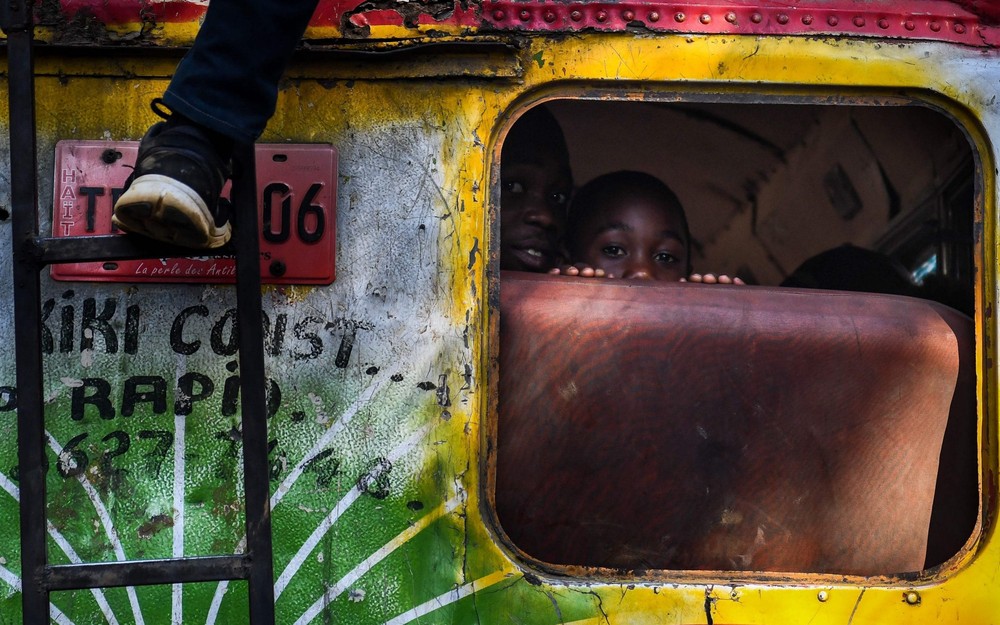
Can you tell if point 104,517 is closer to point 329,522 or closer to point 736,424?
point 329,522

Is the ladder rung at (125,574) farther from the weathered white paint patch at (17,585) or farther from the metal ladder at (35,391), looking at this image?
the weathered white paint patch at (17,585)

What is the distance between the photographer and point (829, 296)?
1.81 meters

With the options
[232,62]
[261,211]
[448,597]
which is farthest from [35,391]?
[448,597]

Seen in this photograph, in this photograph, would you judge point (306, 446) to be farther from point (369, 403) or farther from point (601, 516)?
point (601, 516)

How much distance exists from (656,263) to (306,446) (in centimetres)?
124

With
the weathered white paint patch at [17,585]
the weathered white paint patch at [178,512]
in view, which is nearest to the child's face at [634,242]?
the weathered white paint patch at [178,512]

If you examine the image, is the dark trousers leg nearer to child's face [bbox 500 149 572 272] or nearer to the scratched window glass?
the scratched window glass

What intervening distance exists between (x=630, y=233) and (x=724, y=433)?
95 cm

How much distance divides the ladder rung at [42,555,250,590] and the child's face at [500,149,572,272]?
40.9 inches

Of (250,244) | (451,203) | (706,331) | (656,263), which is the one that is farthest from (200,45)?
(656,263)

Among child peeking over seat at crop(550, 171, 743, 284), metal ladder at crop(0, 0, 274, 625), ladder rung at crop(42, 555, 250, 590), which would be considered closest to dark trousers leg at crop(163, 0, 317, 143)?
metal ladder at crop(0, 0, 274, 625)

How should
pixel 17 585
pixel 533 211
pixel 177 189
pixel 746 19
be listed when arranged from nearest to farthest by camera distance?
1. pixel 177 189
2. pixel 17 585
3. pixel 746 19
4. pixel 533 211

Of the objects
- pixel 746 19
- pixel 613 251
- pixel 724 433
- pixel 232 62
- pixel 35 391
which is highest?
pixel 746 19

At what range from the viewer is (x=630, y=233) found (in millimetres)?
2555
